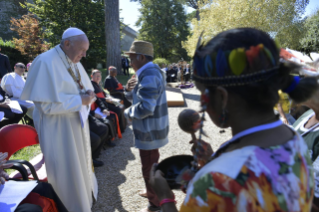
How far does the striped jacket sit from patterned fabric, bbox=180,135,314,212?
1.72 m

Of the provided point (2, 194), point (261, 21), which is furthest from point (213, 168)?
point (261, 21)

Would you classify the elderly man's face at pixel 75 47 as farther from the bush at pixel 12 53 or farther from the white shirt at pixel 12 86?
the bush at pixel 12 53

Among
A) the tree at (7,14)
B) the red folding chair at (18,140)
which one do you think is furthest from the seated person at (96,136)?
the tree at (7,14)

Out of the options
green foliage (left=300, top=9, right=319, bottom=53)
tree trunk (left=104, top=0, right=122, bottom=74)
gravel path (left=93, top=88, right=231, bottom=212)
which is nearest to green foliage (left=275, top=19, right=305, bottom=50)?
green foliage (left=300, top=9, right=319, bottom=53)

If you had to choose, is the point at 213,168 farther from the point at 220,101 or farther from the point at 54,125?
the point at 54,125

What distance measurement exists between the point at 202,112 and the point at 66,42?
2.25 meters

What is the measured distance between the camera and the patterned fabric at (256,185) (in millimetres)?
707

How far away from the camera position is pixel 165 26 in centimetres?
3112

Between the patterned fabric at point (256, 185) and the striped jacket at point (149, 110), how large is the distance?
172cm

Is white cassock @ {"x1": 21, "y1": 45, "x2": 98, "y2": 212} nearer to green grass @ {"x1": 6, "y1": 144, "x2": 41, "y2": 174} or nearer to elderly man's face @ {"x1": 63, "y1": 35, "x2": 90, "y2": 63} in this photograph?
elderly man's face @ {"x1": 63, "y1": 35, "x2": 90, "y2": 63}

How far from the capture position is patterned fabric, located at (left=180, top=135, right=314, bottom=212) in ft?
2.32

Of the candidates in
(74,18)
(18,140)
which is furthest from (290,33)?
(74,18)

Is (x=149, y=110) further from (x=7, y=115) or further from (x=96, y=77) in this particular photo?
(x=7, y=115)

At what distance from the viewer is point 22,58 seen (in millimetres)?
18453
